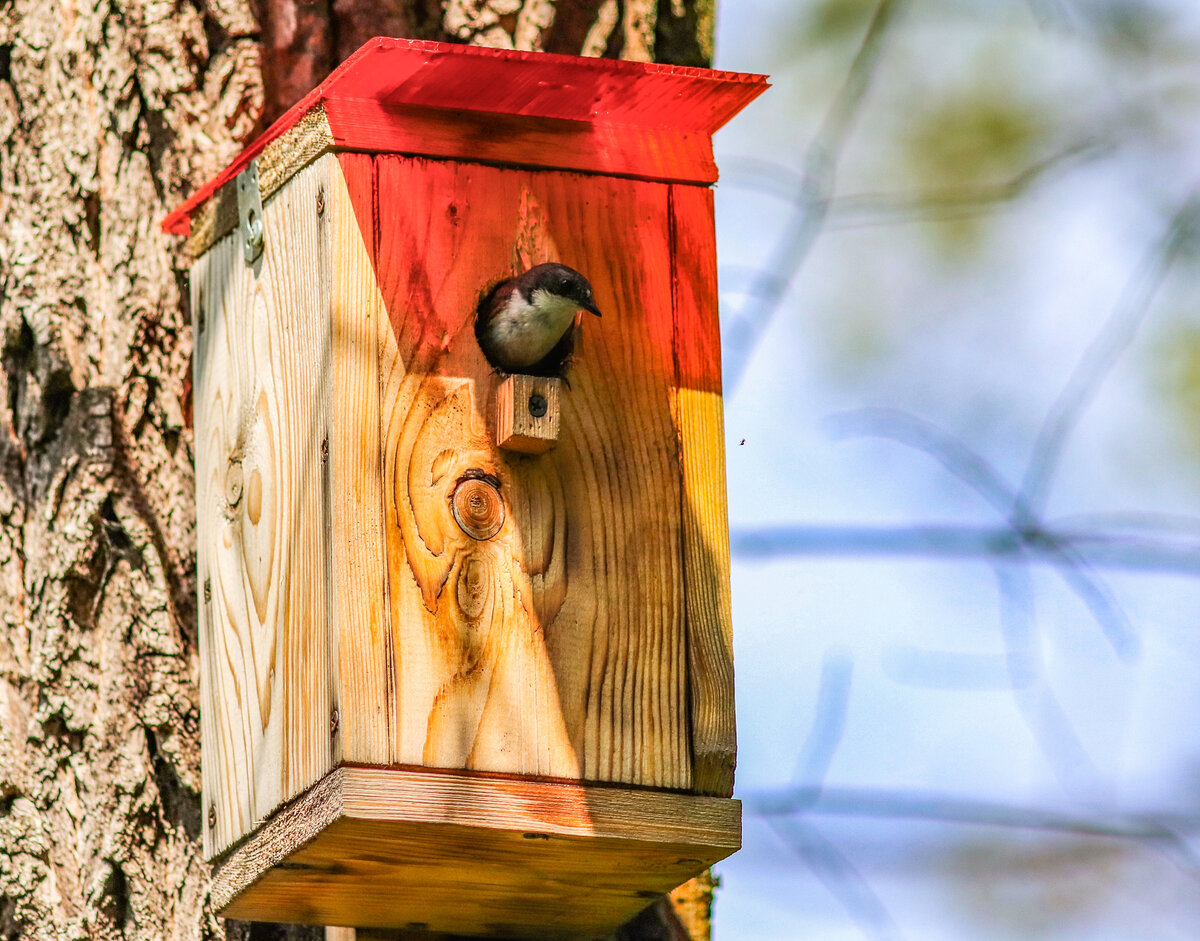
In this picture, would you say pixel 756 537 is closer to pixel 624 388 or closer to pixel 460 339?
pixel 624 388

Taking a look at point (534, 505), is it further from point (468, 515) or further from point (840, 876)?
point (840, 876)

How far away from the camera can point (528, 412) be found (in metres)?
2.65

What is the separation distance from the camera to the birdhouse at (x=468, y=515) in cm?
255

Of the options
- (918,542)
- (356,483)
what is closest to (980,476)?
(918,542)

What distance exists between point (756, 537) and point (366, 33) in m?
1.30

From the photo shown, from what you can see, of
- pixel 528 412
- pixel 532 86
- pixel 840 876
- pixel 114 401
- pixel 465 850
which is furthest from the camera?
pixel 114 401

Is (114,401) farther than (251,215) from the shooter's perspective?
Yes

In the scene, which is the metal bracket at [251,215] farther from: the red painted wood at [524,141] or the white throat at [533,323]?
the white throat at [533,323]

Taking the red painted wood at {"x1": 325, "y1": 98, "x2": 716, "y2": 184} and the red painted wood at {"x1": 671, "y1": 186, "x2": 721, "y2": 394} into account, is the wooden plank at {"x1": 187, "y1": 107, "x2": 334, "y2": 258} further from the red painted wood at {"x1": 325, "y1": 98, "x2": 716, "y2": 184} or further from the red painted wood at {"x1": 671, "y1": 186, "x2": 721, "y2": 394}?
the red painted wood at {"x1": 671, "y1": 186, "x2": 721, "y2": 394}

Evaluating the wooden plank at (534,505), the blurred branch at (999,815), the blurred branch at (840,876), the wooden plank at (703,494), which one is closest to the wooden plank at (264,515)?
the wooden plank at (534,505)

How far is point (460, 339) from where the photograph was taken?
2727mm

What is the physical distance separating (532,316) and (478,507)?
298 millimetres

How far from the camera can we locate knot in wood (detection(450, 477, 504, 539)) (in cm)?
265

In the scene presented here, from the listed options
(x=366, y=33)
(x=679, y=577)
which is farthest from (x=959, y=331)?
(x=679, y=577)
